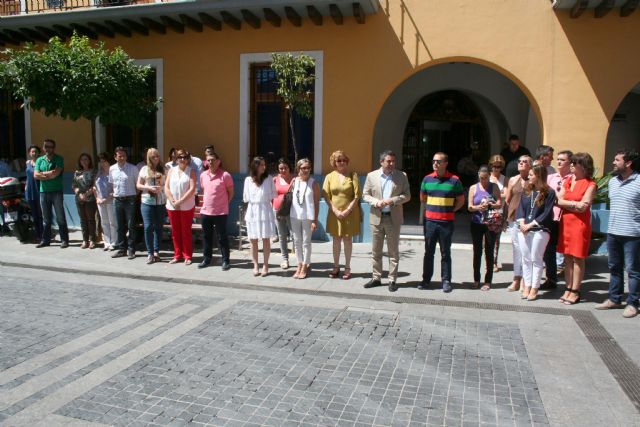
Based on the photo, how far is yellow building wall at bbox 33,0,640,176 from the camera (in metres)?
9.17

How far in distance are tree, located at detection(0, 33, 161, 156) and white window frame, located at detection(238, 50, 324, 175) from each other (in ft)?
7.14

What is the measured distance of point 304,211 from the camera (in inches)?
291

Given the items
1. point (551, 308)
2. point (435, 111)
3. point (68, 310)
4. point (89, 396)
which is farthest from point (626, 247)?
point (435, 111)

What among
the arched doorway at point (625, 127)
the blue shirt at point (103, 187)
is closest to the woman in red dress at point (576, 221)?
the blue shirt at point (103, 187)

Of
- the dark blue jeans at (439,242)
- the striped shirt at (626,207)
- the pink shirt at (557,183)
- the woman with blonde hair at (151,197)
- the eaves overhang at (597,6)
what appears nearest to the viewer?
the striped shirt at (626,207)

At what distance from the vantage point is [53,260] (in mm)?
8688

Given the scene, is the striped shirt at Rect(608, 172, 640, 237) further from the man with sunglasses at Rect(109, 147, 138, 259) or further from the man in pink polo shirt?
the man with sunglasses at Rect(109, 147, 138, 259)

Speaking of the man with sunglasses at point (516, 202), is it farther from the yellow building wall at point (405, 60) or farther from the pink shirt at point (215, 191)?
the pink shirt at point (215, 191)

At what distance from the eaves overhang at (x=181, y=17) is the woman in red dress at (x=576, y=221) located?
504 cm

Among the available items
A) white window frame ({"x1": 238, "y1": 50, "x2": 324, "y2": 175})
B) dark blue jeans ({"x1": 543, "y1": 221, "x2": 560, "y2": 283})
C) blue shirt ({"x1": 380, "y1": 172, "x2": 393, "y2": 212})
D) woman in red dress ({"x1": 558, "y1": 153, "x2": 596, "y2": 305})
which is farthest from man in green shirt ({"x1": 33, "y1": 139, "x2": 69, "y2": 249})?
woman in red dress ({"x1": 558, "y1": 153, "x2": 596, "y2": 305})

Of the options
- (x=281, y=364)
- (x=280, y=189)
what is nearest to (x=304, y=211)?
(x=280, y=189)

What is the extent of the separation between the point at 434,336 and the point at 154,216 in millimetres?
5109

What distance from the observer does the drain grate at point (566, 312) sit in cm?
434

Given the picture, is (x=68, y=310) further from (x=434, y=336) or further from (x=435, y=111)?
(x=435, y=111)
